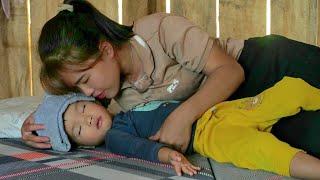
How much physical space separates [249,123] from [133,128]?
0.34 metres

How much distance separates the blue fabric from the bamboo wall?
0.86 meters

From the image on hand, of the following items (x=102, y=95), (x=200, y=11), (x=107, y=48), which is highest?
(x=200, y=11)

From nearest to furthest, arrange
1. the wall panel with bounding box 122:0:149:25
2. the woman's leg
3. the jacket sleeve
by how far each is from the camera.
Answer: the jacket sleeve, the woman's leg, the wall panel with bounding box 122:0:149:25

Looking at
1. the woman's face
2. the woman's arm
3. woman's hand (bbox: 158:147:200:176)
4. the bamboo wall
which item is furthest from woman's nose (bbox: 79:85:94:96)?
the bamboo wall

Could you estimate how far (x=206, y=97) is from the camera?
1.29 metres

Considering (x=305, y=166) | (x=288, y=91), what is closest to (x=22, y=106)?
(x=288, y=91)

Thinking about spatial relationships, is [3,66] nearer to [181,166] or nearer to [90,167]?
[90,167]

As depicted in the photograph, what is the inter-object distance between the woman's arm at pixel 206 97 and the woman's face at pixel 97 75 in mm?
202

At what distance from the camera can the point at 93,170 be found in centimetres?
109

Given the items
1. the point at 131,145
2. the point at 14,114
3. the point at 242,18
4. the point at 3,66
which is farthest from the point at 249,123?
the point at 3,66

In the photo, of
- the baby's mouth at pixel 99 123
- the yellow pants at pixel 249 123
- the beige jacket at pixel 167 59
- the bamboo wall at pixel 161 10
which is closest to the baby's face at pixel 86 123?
the baby's mouth at pixel 99 123

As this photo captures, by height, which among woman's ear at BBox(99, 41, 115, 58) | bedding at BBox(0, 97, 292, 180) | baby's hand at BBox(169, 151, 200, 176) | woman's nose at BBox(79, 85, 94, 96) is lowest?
bedding at BBox(0, 97, 292, 180)

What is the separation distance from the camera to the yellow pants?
1064 mm

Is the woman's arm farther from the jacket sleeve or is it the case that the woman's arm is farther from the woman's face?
the woman's face
